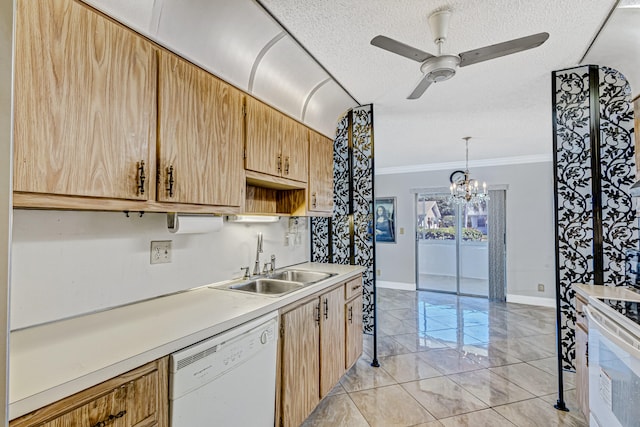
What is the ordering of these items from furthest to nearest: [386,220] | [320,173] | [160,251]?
[386,220] → [320,173] → [160,251]

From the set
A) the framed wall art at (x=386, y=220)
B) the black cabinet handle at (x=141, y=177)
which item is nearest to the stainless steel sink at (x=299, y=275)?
the black cabinet handle at (x=141, y=177)

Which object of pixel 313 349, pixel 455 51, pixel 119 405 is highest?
pixel 455 51

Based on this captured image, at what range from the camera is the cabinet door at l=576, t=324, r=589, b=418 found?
1.93 m

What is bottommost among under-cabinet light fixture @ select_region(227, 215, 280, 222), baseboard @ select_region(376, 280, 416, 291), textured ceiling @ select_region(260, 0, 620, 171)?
baseboard @ select_region(376, 280, 416, 291)

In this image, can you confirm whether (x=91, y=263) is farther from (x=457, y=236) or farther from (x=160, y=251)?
(x=457, y=236)

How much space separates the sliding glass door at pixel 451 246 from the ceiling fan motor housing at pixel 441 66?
14.2 ft

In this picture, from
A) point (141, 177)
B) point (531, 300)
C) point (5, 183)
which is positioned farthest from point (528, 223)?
point (5, 183)

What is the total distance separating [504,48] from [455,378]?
2.56m

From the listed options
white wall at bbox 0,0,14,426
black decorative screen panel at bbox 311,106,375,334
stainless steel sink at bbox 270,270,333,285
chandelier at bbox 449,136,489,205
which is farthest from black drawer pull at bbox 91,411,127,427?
chandelier at bbox 449,136,489,205

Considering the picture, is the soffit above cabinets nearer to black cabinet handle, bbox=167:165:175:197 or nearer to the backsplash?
black cabinet handle, bbox=167:165:175:197

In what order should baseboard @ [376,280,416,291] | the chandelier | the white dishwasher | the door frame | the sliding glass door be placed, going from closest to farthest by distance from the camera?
1. the white dishwasher
2. the chandelier
3. the door frame
4. the sliding glass door
5. baseboard @ [376,280,416,291]

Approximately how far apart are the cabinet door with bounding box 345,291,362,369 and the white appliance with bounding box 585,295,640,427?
62.0 inches

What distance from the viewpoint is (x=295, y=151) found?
2.49 m

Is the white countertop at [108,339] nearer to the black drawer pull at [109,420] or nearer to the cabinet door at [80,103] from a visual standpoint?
the black drawer pull at [109,420]
